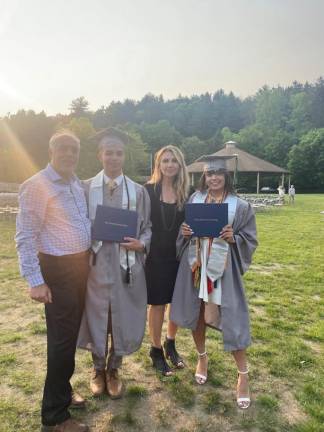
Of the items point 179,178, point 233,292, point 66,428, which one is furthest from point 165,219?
point 66,428

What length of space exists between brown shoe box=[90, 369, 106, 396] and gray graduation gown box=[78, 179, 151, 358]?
0.27 m

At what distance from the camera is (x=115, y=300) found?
10.8ft

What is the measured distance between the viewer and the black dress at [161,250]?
3670 millimetres

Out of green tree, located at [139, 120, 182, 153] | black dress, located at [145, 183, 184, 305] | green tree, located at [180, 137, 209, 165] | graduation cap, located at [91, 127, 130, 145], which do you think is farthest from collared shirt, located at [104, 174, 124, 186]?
green tree, located at [139, 120, 182, 153]

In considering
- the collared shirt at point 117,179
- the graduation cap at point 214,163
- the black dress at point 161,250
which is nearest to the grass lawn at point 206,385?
the black dress at point 161,250

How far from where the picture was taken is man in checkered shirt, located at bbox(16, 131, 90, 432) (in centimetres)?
265

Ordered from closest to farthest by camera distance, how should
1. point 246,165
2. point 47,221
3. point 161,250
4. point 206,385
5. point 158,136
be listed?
point 47,221, point 206,385, point 161,250, point 246,165, point 158,136

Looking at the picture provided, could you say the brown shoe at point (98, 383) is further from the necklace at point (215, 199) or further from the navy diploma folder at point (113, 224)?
the necklace at point (215, 199)

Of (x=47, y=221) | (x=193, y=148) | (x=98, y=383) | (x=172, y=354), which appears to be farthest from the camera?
(x=193, y=148)

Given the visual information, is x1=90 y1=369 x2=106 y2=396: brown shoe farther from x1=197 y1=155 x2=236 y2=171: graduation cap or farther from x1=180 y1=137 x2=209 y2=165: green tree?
x1=180 y1=137 x2=209 y2=165: green tree

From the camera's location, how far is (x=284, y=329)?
4.87 metres

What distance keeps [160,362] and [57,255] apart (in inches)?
70.6

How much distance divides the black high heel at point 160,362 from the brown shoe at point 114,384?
19.0 inches

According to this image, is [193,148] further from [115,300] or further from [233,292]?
[115,300]
